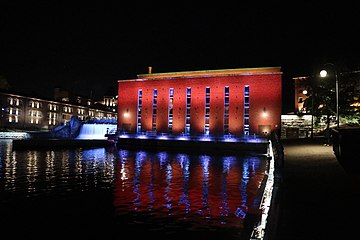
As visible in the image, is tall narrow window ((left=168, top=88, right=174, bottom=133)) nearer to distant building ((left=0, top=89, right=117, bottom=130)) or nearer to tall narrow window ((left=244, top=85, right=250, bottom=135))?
tall narrow window ((left=244, top=85, right=250, bottom=135))

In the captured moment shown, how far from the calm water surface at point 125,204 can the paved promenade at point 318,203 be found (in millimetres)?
1106

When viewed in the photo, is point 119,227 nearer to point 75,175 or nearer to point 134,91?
point 75,175

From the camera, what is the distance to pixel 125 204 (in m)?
12.3

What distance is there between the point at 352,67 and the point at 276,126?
13.8 meters

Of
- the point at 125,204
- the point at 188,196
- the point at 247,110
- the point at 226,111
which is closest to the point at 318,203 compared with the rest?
the point at 188,196

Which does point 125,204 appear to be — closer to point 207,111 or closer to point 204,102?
point 207,111

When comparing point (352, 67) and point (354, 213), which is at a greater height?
point (352, 67)

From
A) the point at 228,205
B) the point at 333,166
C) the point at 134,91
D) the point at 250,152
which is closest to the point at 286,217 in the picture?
the point at 228,205

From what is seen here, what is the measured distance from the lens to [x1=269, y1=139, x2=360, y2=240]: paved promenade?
6.34m

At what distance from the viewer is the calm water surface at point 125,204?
30.2 feet

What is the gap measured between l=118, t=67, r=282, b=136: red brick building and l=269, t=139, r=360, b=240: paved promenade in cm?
3339

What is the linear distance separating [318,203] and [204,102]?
43.8 m

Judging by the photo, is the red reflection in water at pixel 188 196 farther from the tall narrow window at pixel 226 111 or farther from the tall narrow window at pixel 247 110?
the tall narrow window at pixel 226 111

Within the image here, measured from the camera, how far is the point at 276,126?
46.0 meters
